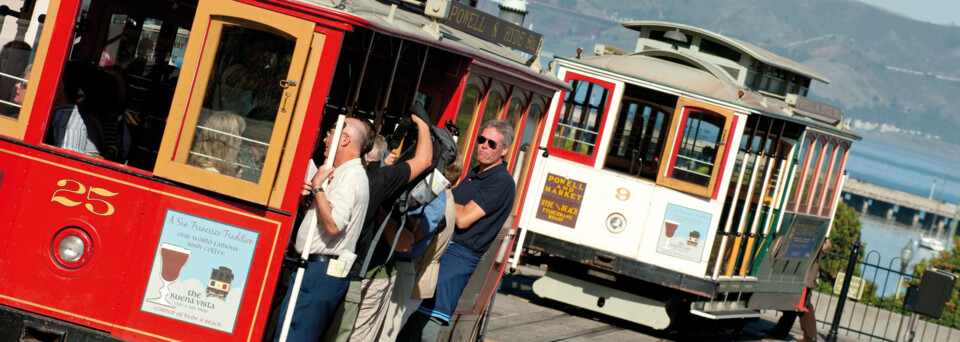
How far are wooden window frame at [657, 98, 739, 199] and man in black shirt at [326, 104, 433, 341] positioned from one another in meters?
8.01

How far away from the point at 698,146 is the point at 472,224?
7478 millimetres

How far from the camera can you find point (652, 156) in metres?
15.9

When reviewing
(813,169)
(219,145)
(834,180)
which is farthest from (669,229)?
(219,145)

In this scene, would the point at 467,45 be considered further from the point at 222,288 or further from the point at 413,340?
the point at 222,288

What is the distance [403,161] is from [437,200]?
33 cm

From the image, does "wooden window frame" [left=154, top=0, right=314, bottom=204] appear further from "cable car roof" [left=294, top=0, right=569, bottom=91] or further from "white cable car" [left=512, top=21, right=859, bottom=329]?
"white cable car" [left=512, top=21, right=859, bottom=329]

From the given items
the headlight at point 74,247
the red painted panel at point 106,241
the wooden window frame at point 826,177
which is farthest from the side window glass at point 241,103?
the wooden window frame at point 826,177

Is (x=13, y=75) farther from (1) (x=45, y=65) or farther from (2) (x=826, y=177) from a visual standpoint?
(2) (x=826, y=177)

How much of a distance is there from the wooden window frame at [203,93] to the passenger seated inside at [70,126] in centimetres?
66

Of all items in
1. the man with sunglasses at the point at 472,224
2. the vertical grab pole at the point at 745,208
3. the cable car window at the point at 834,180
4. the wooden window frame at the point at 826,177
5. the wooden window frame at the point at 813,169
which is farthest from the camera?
the cable car window at the point at 834,180

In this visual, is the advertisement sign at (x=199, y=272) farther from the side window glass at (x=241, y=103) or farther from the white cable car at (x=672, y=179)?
the white cable car at (x=672, y=179)

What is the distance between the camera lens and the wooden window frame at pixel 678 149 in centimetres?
1440

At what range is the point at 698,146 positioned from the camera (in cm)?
1473

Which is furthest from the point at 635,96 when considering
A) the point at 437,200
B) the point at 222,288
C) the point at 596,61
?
the point at 222,288
